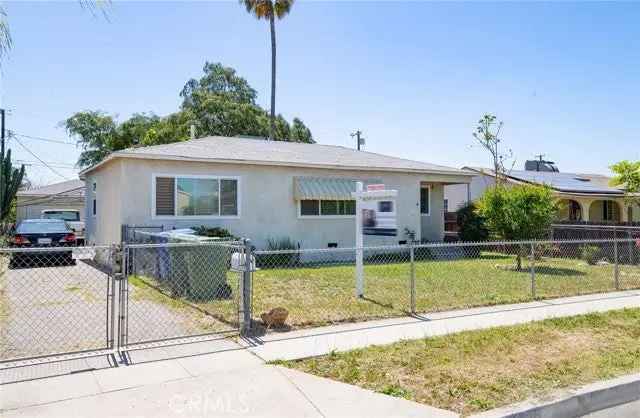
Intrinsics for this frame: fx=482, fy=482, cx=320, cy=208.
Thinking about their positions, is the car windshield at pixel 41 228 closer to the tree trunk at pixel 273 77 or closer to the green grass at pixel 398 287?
the green grass at pixel 398 287

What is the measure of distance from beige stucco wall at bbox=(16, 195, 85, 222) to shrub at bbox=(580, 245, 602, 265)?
33.6 m

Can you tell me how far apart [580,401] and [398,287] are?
608 cm

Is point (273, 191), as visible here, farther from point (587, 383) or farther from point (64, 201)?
point (64, 201)

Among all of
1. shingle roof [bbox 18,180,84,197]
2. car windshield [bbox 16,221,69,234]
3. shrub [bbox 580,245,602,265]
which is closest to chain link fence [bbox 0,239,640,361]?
shrub [bbox 580,245,602,265]

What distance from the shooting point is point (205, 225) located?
47.4 ft

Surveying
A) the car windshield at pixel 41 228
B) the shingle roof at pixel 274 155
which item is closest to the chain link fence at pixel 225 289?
the car windshield at pixel 41 228

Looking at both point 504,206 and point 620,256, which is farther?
point 620,256

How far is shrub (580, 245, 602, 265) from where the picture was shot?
53.8ft

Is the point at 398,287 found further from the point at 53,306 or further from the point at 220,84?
the point at 220,84

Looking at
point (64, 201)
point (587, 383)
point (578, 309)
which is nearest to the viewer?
point (587, 383)

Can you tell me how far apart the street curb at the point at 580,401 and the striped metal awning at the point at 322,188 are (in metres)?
11.4

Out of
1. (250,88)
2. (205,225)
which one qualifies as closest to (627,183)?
(205,225)

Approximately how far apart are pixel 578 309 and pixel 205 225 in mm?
10049

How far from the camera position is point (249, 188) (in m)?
15.1
